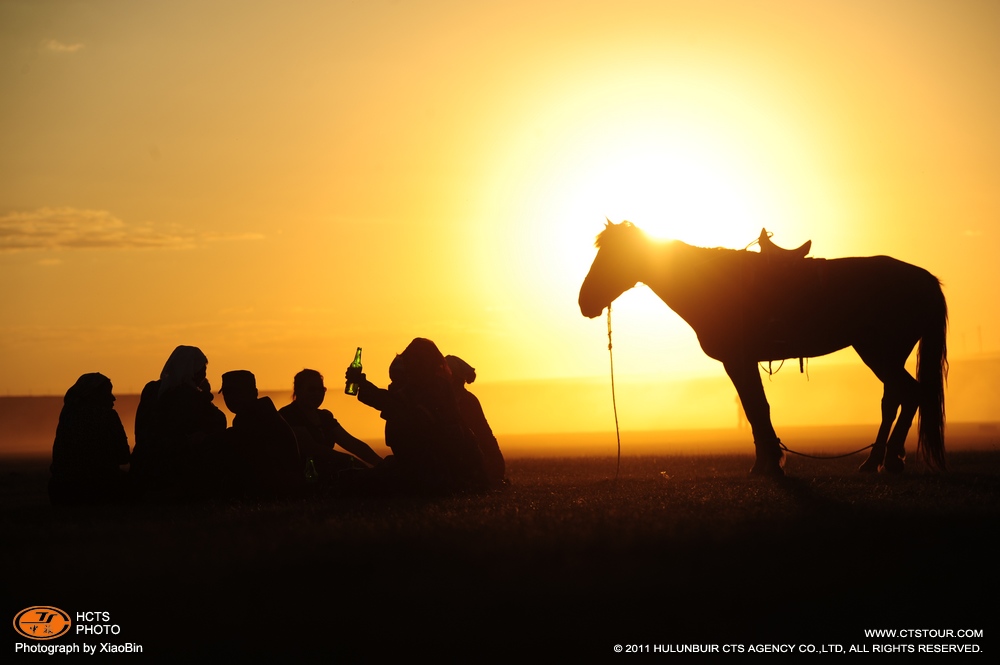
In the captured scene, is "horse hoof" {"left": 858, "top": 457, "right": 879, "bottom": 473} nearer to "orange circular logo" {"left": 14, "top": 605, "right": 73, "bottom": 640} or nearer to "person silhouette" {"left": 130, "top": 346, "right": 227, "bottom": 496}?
"person silhouette" {"left": 130, "top": 346, "right": 227, "bottom": 496}

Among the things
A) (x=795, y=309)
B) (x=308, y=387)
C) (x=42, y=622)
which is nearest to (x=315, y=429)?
(x=308, y=387)

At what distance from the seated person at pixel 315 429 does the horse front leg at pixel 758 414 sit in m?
5.00

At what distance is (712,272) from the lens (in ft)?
45.1

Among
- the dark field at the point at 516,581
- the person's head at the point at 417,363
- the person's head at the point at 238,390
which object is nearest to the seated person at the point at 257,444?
the person's head at the point at 238,390

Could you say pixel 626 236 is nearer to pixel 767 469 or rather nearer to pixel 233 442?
pixel 767 469

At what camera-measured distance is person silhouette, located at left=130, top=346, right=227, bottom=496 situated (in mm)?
11297

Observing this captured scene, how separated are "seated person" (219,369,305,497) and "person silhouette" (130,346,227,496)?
1.03 feet

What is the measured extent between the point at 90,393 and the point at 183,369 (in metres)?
1.06

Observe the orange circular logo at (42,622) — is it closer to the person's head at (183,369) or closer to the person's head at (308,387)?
the person's head at (183,369)

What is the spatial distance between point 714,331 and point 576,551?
22.6ft

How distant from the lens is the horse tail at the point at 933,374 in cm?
1345

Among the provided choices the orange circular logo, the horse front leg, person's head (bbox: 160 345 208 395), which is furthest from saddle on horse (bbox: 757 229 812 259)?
the orange circular logo

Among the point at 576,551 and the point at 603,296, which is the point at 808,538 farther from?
the point at 603,296

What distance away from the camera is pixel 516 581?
7.26 meters
